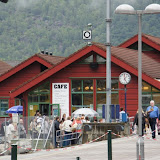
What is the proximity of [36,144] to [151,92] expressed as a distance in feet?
46.8

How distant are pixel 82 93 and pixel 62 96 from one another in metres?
1.42

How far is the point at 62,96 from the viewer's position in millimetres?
44438

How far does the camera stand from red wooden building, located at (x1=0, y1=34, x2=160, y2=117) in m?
41.8

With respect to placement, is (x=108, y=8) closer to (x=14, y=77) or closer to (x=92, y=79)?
(x=92, y=79)

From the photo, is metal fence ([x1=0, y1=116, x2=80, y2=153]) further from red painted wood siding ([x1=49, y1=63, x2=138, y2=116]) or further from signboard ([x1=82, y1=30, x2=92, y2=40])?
red painted wood siding ([x1=49, y1=63, x2=138, y2=116])

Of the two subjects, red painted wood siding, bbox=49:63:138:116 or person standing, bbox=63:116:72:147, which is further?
red painted wood siding, bbox=49:63:138:116

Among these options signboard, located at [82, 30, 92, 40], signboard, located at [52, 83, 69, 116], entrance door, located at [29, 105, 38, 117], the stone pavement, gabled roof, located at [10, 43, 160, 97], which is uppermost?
signboard, located at [82, 30, 92, 40]

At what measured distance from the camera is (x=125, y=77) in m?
37.2

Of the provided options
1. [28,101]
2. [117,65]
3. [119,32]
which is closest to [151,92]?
[117,65]

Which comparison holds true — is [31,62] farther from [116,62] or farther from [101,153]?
[101,153]

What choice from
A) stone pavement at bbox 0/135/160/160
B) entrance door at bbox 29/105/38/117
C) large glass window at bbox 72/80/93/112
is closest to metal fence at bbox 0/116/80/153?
stone pavement at bbox 0/135/160/160

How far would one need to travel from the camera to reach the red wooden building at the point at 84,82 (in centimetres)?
4181

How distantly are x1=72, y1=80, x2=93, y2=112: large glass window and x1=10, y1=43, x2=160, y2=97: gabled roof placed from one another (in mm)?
1601

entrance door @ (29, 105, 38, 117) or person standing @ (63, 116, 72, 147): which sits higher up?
entrance door @ (29, 105, 38, 117)
